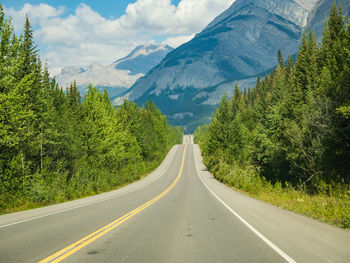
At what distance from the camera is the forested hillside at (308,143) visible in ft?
51.1

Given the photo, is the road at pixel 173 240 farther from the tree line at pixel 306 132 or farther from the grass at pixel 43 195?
the tree line at pixel 306 132

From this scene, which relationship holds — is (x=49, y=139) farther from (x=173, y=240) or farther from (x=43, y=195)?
(x=173, y=240)

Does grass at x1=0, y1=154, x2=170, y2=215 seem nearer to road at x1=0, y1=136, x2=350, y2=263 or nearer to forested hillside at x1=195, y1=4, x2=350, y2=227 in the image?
road at x1=0, y1=136, x2=350, y2=263

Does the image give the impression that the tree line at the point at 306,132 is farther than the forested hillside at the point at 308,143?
Yes

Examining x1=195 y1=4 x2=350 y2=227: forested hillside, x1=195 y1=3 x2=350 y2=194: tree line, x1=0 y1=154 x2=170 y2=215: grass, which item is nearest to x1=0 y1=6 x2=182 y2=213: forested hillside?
x1=0 y1=154 x2=170 y2=215: grass

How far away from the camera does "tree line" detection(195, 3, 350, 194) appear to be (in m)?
22.4

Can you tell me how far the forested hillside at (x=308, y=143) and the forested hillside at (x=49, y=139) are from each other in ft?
50.0

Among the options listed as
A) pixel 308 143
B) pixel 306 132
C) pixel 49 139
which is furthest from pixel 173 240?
pixel 49 139

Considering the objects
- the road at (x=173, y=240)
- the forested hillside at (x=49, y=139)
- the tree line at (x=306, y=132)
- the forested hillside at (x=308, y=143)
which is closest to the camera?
the road at (x=173, y=240)

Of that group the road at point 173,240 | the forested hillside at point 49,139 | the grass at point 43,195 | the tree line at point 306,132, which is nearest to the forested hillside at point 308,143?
the tree line at point 306,132

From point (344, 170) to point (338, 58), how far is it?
34.6 feet

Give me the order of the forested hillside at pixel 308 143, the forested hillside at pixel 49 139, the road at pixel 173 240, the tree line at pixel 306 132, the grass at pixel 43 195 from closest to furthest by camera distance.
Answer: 1. the road at pixel 173 240
2. the grass at pixel 43 195
3. the forested hillside at pixel 308 143
4. the forested hillside at pixel 49 139
5. the tree line at pixel 306 132

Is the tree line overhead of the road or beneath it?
overhead

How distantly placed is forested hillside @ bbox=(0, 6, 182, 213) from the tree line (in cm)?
1681
